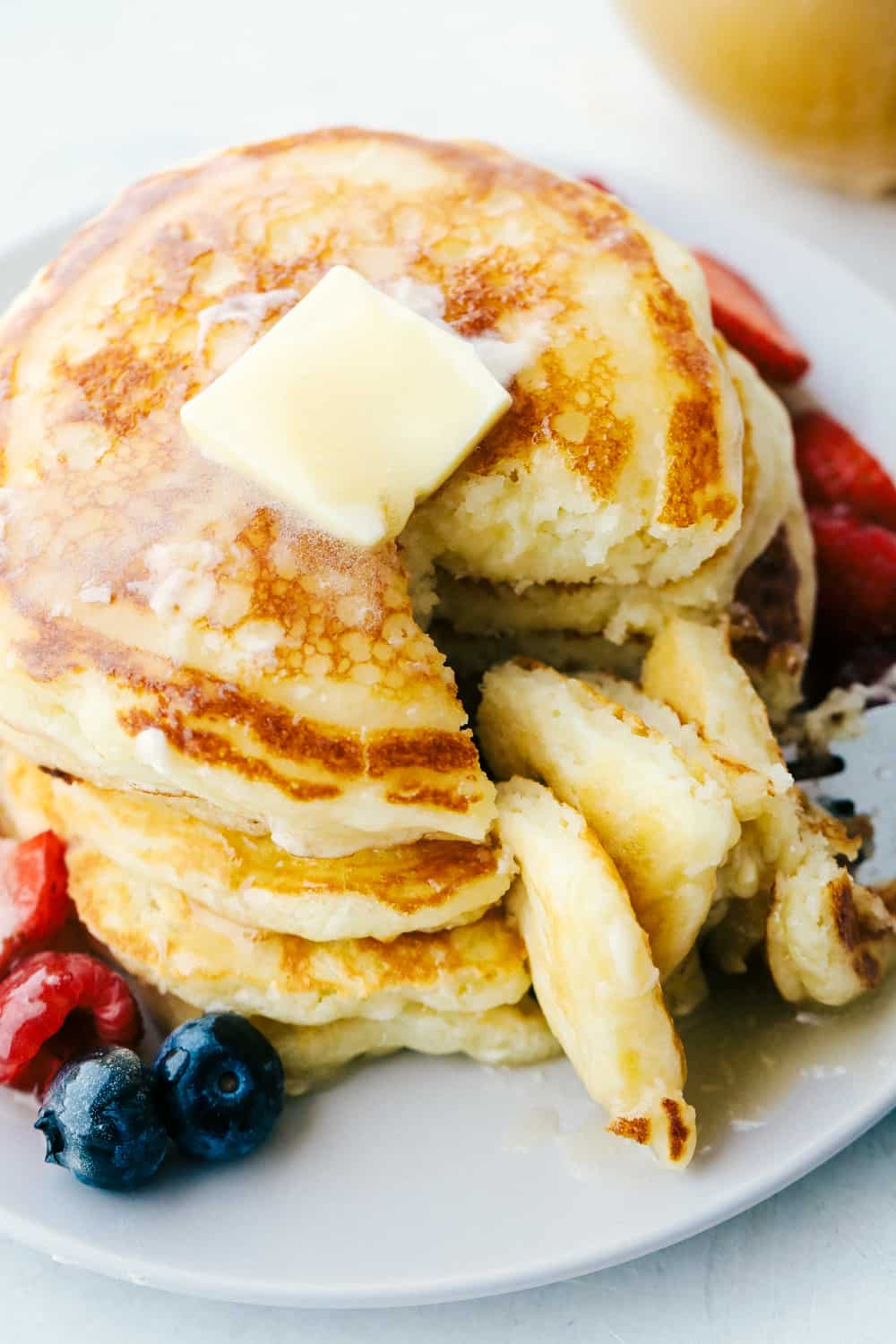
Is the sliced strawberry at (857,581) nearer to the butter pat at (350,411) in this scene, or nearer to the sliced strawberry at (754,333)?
the sliced strawberry at (754,333)

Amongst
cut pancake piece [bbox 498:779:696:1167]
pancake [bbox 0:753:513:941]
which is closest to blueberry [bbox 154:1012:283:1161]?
pancake [bbox 0:753:513:941]

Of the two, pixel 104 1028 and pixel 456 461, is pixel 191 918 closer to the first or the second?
pixel 104 1028

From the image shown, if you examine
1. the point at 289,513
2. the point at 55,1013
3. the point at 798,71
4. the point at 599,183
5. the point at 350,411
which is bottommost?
the point at 55,1013

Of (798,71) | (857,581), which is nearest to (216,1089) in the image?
(857,581)

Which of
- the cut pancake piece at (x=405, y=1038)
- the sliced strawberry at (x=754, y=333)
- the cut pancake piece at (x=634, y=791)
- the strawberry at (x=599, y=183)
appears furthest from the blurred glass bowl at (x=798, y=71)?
the cut pancake piece at (x=405, y=1038)

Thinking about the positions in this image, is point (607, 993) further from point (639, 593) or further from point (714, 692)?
point (639, 593)

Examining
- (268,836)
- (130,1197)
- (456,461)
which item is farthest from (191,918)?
(456,461)
